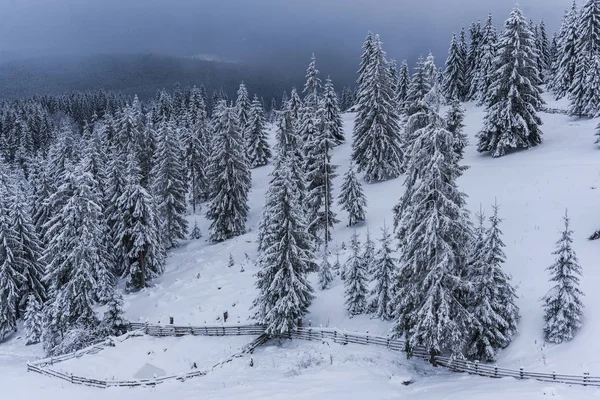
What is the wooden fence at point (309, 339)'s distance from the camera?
58.1 feet

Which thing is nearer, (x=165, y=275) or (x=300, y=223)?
(x=300, y=223)

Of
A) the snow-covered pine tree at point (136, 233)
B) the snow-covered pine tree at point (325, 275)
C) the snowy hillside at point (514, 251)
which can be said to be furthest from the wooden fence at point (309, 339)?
the snow-covered pine tree at point (136, 233)

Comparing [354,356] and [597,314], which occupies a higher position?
[597,314]

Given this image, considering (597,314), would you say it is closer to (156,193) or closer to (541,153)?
(541,153)

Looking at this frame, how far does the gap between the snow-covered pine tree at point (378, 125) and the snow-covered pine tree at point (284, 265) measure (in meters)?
25.3

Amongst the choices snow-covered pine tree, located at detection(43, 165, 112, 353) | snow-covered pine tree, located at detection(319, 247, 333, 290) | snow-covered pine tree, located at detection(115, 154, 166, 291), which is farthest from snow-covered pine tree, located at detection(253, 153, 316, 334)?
snow-covered pine tree, located at detection(115, 154, 166, 291)

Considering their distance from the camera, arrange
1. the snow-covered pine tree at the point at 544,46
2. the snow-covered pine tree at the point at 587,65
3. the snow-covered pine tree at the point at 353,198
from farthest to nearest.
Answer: the snow-covered pine tree at the point at 544,46 < the snow-covered pine tree at the point at 587,65 < the snow-covered pine tree at the point at 353,198

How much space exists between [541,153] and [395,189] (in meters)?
15.0

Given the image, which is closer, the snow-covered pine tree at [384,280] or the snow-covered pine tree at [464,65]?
the snow-covered pine tree at [384,280]

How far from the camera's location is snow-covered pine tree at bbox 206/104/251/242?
155ft

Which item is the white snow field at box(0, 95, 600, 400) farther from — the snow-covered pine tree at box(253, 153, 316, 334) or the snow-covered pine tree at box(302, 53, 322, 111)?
the snow-covered pine tree at box(302, 53, 322, 111)

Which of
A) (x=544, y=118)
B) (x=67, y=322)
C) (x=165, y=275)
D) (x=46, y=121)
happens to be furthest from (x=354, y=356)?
(x=46, y=121)

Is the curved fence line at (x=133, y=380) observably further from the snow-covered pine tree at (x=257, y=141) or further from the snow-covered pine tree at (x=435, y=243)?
the snow-covered pine tree at (x=257, y=141)

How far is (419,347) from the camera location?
22.3 metres
